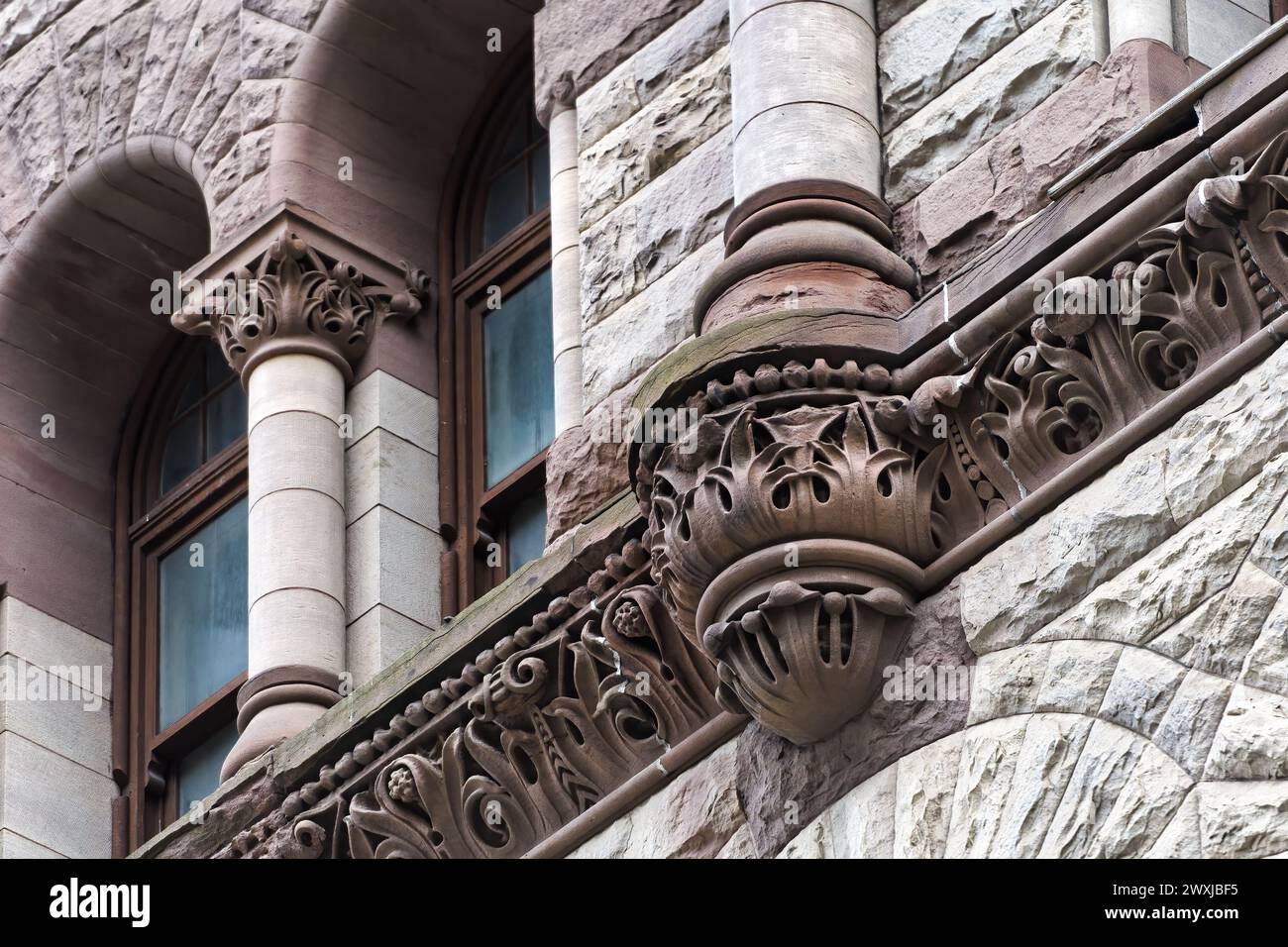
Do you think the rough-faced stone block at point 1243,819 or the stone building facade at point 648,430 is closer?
the rough-faced stone block at point 1243,819

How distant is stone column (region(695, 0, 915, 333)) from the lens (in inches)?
384

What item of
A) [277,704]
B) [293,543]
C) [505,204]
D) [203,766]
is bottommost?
[277,704]

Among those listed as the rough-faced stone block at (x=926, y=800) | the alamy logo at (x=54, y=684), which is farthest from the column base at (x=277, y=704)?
the rough-faced stone block at (x=926, y=800)

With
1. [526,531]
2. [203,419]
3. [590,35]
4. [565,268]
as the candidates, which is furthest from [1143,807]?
[203,419]

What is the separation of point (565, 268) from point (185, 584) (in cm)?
313

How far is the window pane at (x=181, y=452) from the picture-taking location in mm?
14523

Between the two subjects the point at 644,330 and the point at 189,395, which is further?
the point at 189,395

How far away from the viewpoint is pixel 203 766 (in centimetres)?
1365

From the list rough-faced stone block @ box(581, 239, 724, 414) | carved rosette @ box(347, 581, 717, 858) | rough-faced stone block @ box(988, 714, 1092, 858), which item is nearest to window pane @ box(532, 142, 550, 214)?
rough-faced stone block @ box(581, 239, 724, 414)

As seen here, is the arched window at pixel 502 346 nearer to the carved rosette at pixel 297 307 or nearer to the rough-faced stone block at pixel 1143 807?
the carved rosette at pixel 297 307

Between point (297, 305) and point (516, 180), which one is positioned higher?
point (516, 180)

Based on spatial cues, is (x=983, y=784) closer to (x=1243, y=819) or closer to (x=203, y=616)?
(x=1243, y=819)

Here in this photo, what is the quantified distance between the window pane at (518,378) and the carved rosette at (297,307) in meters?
0.34
